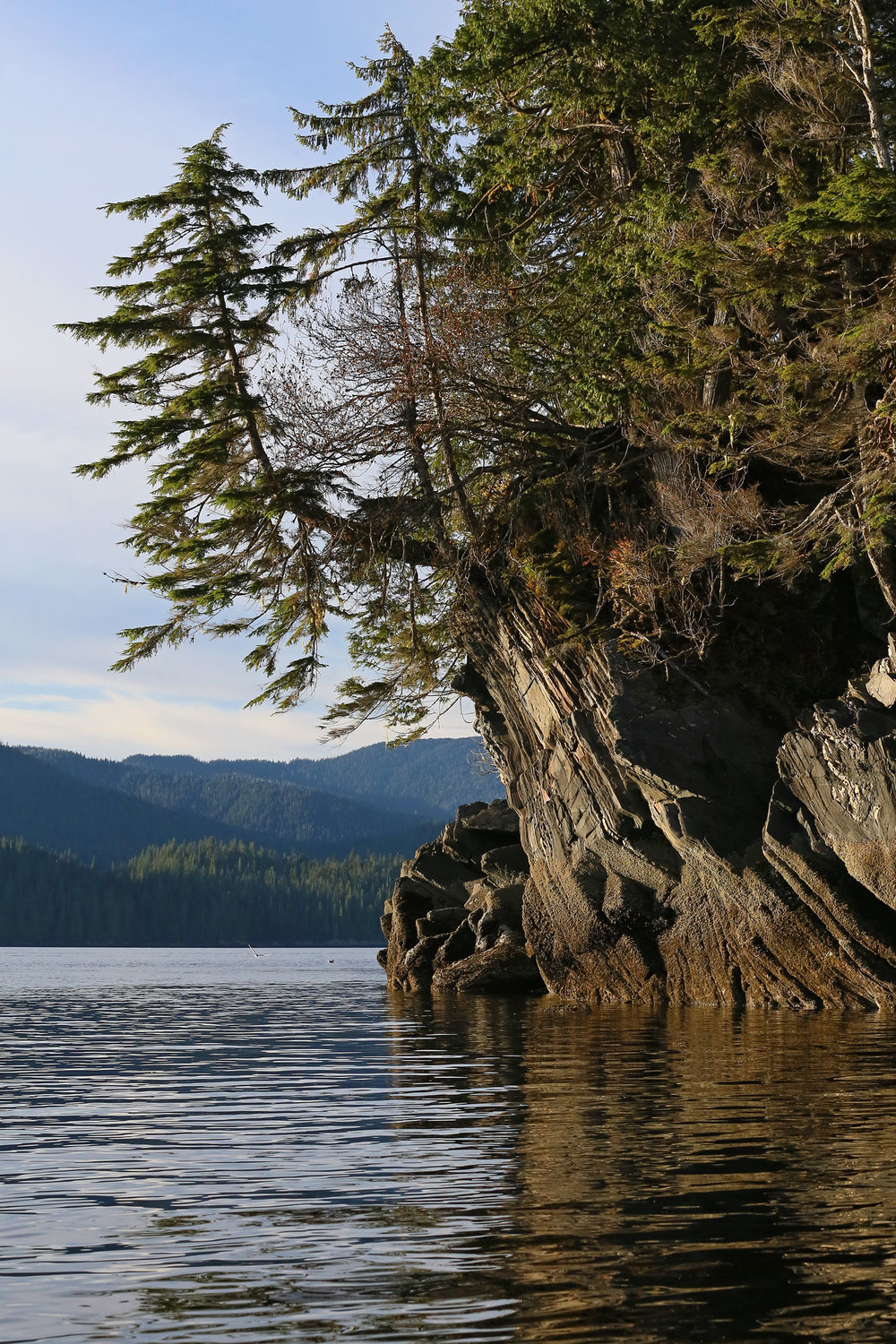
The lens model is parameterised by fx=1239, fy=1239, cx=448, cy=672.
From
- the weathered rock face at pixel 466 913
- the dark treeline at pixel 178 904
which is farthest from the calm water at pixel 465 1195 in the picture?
the dark treeline at pixel 178 904

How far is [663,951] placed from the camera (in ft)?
82.4

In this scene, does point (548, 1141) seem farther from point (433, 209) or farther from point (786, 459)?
point (433, 209)

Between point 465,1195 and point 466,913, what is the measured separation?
2917 cm

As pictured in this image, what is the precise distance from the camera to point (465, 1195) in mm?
7719

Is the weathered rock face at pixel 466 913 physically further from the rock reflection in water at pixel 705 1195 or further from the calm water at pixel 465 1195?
the rock reflection in water at pixel 705 1195

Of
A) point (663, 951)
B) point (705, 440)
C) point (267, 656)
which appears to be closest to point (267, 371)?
point (267, 656)

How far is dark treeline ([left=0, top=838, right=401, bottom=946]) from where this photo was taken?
16750cm

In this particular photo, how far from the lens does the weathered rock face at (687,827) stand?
1975 cm

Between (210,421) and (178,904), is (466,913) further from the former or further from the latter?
(178,904)

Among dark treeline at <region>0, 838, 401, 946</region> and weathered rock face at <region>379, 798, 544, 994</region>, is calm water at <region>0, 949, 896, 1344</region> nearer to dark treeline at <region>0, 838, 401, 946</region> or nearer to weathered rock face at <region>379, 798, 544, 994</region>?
weathered rock face at <region>379, 798, 544, 994</region>

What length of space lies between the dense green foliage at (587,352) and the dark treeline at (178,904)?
14015 cm

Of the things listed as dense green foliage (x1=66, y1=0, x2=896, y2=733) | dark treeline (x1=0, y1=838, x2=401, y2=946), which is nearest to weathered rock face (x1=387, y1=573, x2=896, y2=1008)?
dense green foliage (x1=66, y1=0, x2=896, y2=733)

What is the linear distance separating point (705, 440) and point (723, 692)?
5.32 meters

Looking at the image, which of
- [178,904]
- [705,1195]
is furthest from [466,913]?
[178,904]
